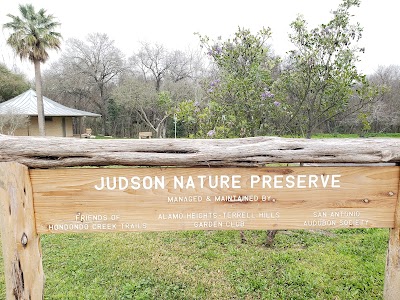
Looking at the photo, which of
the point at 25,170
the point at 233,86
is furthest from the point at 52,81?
the point at 25,170

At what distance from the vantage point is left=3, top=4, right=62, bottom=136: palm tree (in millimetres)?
19547

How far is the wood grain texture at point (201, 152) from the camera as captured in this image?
1938 millimetres

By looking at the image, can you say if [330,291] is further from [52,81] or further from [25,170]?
[52,81]

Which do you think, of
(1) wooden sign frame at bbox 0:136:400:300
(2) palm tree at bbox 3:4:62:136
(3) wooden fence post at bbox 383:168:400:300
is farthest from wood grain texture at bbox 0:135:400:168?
(2) palm tree at bbox 3:4:62:136

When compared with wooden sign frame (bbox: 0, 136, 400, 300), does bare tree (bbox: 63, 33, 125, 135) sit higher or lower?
higher

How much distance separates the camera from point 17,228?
1.94 metres

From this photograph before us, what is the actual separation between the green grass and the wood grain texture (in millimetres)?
1764

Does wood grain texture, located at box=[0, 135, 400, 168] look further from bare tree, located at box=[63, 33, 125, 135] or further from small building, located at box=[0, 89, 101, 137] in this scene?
bare tree, located at box=[63, 33, 125, 135]

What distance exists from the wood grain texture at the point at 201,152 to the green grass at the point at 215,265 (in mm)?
1764

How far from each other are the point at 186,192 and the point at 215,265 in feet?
6.71

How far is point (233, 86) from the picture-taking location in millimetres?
4738

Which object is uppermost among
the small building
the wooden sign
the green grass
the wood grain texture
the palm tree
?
the palm tree

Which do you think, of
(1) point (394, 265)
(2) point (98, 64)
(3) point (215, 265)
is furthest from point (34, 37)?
(1) point (394, 265)

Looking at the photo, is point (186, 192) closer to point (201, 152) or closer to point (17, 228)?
point (201, 152)
